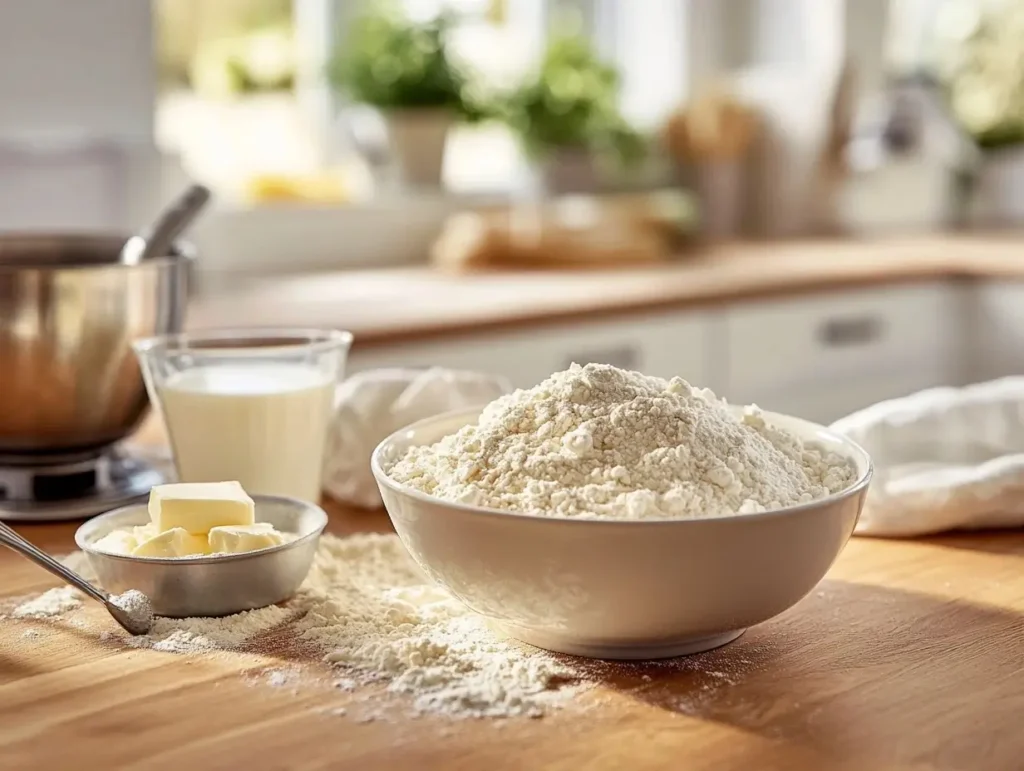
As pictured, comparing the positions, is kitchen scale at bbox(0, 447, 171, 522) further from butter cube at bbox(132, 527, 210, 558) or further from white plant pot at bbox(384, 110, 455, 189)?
white plant pot at bbox(384, 110, 455, 189)

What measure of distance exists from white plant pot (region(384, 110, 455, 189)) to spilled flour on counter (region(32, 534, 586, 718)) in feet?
7.19

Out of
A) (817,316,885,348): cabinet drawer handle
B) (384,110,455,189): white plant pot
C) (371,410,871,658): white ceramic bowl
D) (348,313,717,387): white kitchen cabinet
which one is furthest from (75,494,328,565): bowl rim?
(384,110,455,189): white plant pot

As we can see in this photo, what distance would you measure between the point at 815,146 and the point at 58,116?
194cm

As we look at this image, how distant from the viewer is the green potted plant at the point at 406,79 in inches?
115

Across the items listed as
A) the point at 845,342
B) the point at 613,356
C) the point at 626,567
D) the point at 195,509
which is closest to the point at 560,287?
the point at 613,356

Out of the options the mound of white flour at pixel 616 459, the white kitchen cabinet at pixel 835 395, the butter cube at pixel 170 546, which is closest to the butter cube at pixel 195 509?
the butter cube at pixel 170 546

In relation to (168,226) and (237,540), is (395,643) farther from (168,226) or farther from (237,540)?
(168,226)

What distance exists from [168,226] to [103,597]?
1.42ft

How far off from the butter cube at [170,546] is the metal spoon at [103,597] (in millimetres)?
30

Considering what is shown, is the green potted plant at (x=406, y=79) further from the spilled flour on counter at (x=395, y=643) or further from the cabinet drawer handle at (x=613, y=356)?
the spilled flour on counter at (x=395, y=643)

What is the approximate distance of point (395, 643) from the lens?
2.52 ft

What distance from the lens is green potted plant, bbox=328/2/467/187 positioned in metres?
2.92

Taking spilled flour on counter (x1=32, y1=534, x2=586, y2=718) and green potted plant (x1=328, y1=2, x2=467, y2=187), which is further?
green potted plant (x1=328, y1=2, x2=467, y2=187)

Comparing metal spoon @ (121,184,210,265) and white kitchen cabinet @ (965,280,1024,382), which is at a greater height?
metal spoon @ (121,184,210,265)
